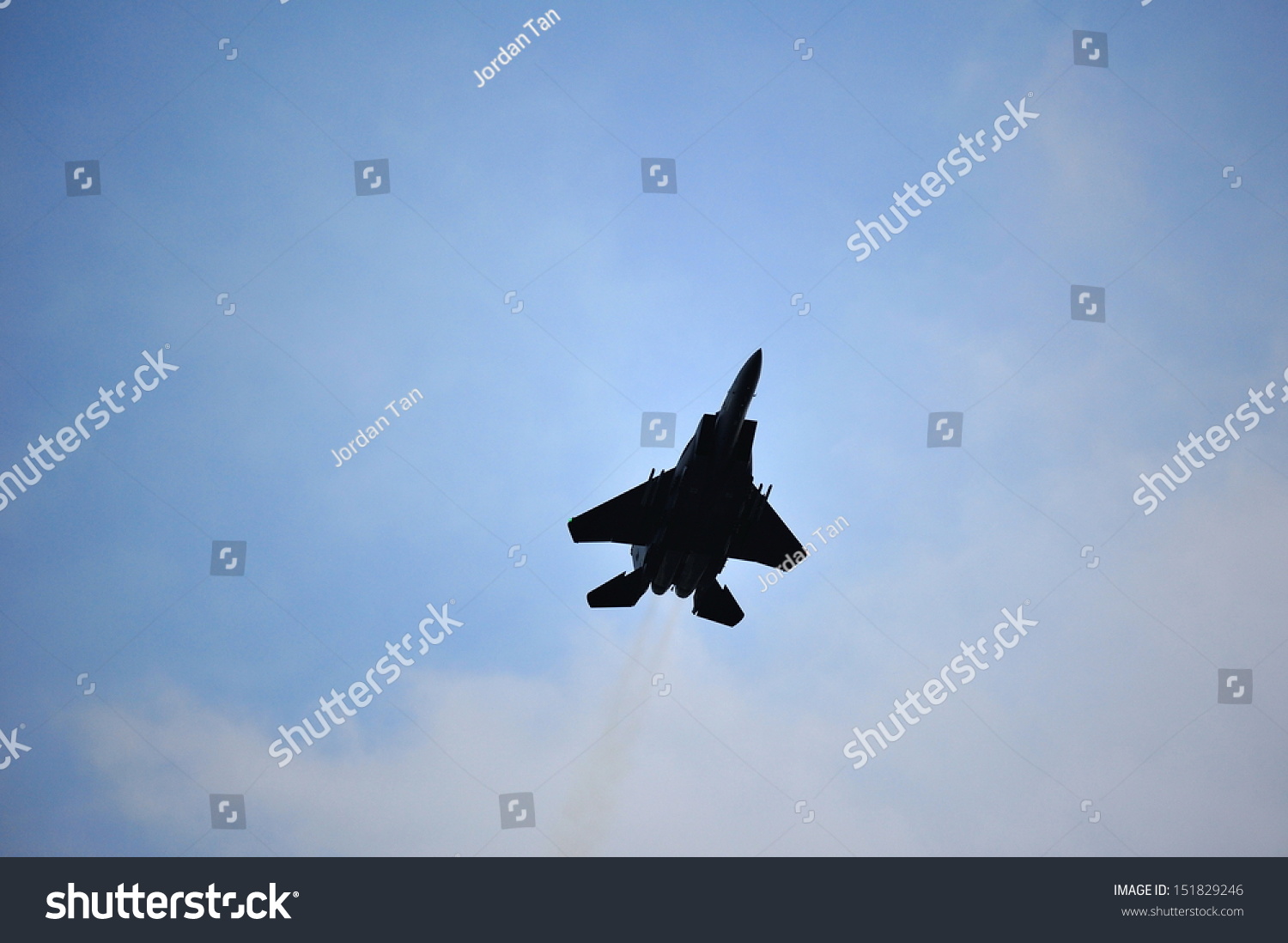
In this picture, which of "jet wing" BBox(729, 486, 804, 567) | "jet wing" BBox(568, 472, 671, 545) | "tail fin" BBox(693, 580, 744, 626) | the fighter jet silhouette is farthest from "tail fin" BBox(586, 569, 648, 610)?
"jet wing" BBox(729, 486, 804, 567)

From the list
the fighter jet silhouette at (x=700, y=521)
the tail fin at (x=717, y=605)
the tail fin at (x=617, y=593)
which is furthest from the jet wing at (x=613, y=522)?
the tail fin at (x=717, y=605)

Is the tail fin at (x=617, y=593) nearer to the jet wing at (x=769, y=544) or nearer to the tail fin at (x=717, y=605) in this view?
the tail fin at (x=717, y=605)

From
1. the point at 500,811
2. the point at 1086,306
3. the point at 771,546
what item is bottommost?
the point at 500,811

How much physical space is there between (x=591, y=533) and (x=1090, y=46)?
125ft

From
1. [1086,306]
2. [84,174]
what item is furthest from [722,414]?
[84,174]

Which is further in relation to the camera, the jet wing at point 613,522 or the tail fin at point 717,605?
the tail fin at point 717,605

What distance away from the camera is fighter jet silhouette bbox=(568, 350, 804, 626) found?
113 ft

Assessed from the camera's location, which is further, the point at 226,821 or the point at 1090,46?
the point at 226,821

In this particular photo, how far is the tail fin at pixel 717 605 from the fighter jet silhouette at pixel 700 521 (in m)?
0.05

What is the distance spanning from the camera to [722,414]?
111 feet

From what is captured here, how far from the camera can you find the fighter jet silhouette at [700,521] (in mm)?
34375
